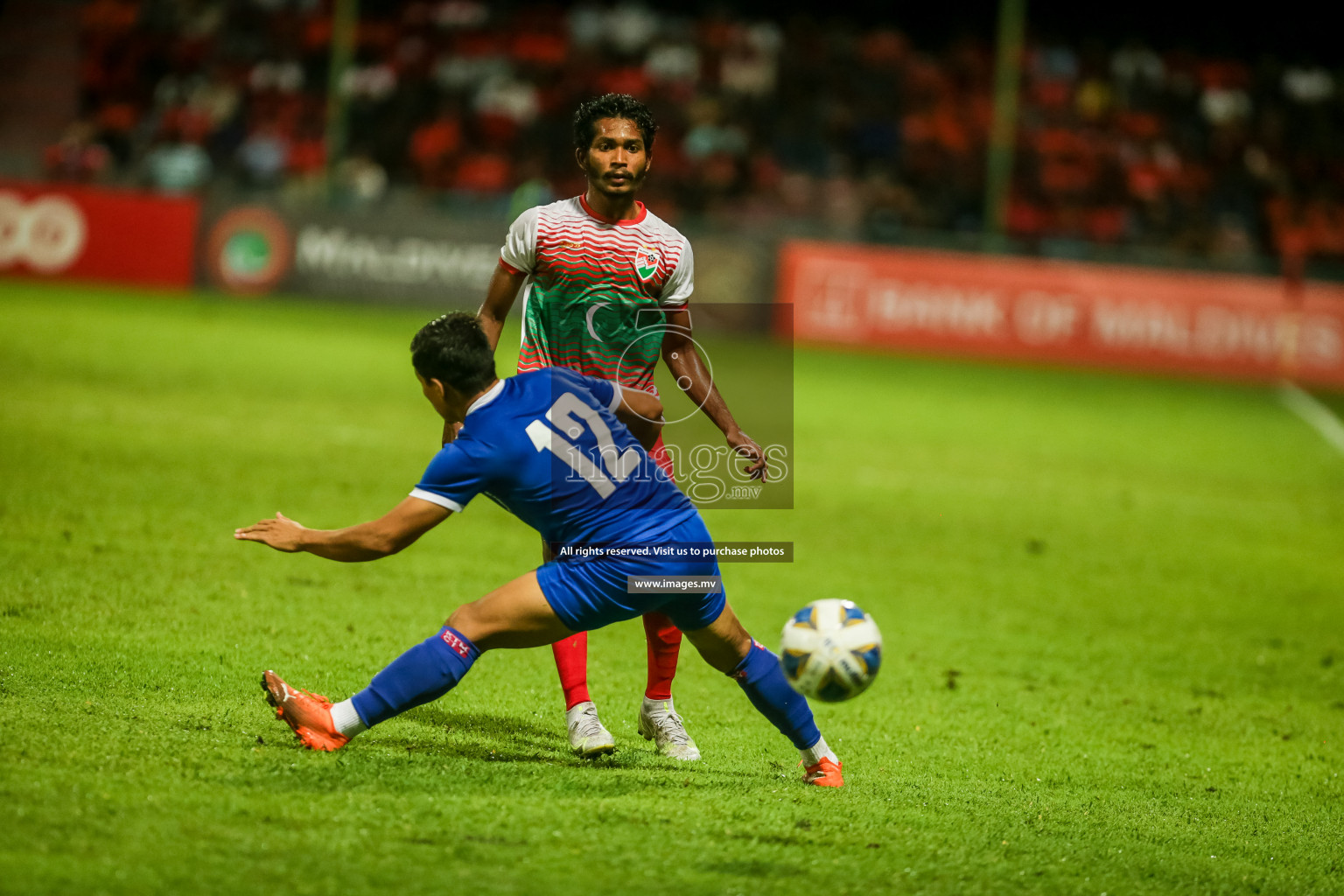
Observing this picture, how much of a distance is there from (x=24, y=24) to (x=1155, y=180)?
799 inches

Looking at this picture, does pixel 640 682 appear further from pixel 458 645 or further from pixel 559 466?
pixel 559 466

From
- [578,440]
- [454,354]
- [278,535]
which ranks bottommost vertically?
[278,535]

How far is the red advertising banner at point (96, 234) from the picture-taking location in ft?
65.3

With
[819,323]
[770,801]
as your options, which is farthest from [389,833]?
[819,323]

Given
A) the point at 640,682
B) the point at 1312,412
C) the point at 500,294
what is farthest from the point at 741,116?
the point at 500,294

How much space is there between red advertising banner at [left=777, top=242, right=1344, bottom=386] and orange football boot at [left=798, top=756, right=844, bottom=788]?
1713 centimetres

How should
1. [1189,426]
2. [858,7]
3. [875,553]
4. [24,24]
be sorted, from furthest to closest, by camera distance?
[858,7] < [24,24] < [1189,426] < [875,553]

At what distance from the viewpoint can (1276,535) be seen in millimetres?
11117

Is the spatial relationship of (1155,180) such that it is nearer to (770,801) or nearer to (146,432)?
(146,432)

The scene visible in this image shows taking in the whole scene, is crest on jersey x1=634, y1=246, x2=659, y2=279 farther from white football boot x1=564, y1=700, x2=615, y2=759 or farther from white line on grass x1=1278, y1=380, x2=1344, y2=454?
Answer: white line on grass x1=1278, y1=380, x2=1344, y2=454

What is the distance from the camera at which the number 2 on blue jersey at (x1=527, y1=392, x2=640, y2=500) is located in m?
4.54

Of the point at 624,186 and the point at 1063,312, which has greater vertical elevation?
the point at 624,186

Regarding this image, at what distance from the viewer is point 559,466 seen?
4.56 meters

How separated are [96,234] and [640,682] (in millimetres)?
16794
